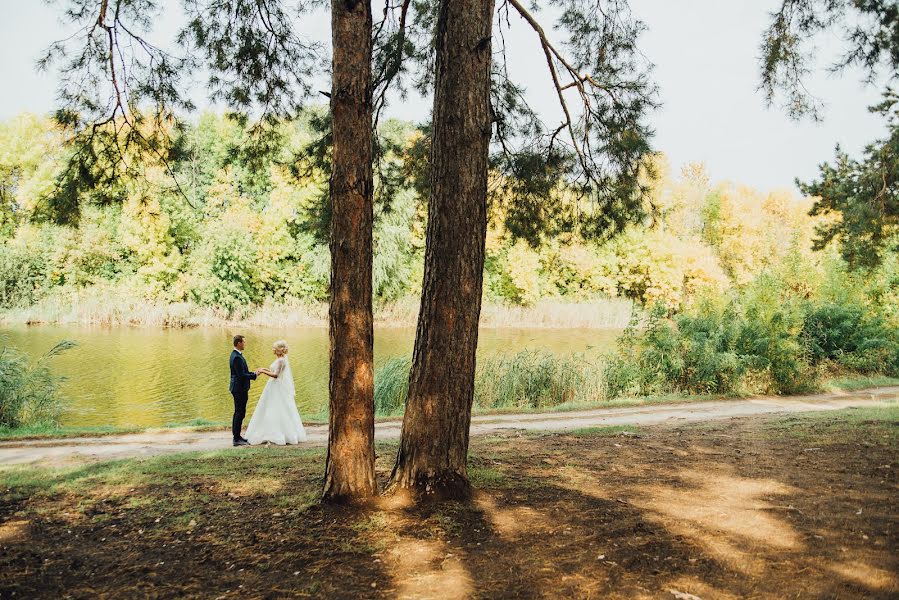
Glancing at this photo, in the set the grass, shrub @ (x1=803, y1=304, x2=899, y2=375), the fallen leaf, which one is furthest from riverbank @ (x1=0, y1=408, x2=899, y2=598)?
shrub @ (x1=803, y1=304, x2=899, y2=375)

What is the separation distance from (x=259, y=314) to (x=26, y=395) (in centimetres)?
1965

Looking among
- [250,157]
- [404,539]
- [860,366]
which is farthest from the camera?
[860,366]

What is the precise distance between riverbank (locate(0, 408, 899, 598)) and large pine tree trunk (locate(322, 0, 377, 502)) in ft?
2.09

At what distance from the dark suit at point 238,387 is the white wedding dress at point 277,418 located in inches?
9.9

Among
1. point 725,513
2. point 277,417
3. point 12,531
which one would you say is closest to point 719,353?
point 277,417

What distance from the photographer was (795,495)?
475cm

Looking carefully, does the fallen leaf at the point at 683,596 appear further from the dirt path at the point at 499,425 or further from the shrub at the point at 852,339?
the shrub at the point at 852,339

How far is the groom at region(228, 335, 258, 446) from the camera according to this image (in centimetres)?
926

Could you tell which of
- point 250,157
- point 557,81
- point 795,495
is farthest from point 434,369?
point 250,157

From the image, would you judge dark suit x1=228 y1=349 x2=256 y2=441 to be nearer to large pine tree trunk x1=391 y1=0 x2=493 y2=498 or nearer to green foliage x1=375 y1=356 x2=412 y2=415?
green foliage x1=375 y1=356 x2=412 y2=415

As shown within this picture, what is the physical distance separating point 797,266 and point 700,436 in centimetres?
1562

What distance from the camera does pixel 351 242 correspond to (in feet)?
14.4

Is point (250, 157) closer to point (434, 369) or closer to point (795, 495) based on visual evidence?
point (434, 369)

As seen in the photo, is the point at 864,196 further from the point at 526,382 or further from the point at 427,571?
the point at 427,571
